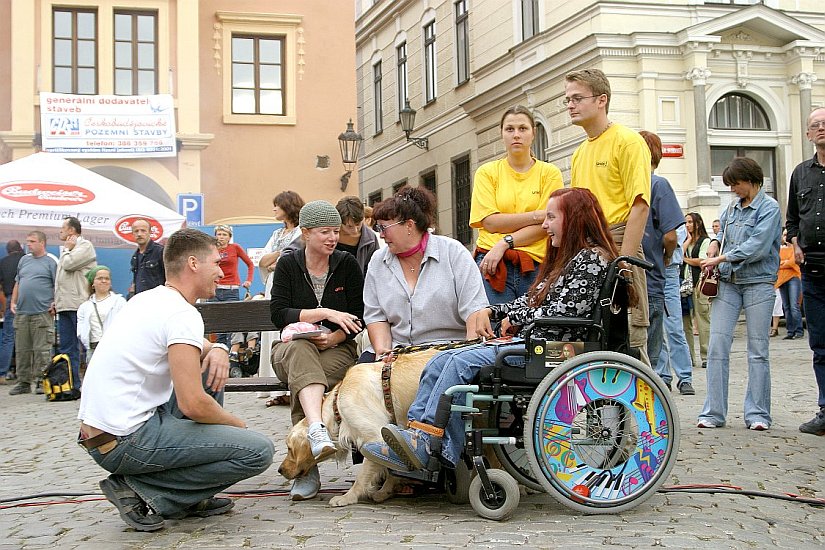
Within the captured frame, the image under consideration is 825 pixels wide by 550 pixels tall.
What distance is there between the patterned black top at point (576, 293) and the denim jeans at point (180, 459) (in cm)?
143

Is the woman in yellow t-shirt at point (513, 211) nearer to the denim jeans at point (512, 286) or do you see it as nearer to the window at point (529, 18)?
the denim jeans at point (512, 286)

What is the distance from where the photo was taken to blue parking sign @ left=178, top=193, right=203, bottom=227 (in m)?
19.6

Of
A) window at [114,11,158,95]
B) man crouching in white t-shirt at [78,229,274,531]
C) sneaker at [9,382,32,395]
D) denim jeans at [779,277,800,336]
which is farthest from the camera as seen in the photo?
window at [114,11,158,95]

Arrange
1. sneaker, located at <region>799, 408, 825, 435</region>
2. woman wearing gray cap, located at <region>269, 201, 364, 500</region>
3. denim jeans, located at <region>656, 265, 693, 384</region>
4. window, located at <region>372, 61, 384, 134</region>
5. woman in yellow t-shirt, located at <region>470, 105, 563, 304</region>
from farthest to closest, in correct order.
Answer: window, located at <region>372, 61, 384, 134</region> → denim jeans, located at <region>656, 265, 693, 384</region> → sneaker, located at <region>799, 408, 825, 435</region> → woman in yellow t-shirt, located at <region>470, 105, 563, 304</region> → woman wearing gray cap, located at <region>269, 201, 364, 500</region>

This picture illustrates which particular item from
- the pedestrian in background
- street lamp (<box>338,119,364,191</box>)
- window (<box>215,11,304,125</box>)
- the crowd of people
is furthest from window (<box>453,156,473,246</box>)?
the crowd of people

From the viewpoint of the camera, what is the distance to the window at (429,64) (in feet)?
107

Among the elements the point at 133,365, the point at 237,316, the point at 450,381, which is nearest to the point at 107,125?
the point at 237,316

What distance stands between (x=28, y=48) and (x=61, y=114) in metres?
1.55

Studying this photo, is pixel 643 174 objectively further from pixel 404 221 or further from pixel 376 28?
pixel 376 28

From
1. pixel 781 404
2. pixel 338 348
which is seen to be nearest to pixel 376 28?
pixel 781 404

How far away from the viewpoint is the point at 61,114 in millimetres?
22125

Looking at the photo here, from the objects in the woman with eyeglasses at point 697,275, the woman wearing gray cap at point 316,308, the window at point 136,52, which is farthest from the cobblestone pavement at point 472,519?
the window at point 136,52

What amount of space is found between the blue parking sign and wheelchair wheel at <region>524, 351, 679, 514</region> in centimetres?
1548

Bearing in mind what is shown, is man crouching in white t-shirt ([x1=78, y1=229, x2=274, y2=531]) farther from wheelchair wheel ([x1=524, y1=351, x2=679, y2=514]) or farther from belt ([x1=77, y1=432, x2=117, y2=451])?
wheelchair wheel ([x1=524, y1=351, x2=679, y2=514])
